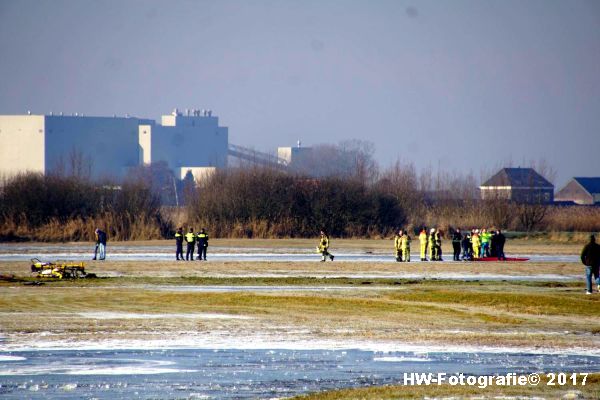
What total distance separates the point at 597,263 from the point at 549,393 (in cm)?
1639

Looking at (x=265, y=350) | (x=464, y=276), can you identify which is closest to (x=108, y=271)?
(x=464, y=276)

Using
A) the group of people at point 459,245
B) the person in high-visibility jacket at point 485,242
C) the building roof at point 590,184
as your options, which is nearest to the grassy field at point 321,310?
the group of people at point 459,245

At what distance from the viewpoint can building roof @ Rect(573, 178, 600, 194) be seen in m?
151

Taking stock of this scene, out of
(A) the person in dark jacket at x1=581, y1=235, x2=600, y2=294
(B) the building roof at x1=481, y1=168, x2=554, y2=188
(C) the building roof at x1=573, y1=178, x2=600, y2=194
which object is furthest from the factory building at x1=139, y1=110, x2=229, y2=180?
(A) the person in dark jacket at x1=581, y1=235, x2=600, y2=294

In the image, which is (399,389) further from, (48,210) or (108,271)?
(48,210)

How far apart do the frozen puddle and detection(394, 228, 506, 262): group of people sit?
27.2 m

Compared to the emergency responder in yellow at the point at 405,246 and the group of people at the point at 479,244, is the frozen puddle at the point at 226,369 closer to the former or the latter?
the emergency responder in yellow at the point at 405,246

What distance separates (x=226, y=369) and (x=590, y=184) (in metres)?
141

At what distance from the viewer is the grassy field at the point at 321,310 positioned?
22.7 m

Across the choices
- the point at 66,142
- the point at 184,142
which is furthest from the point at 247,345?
the point at 184,142

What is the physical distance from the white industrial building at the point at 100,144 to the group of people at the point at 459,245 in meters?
84.5

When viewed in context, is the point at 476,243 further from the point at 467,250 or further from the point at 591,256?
the point at 591,256

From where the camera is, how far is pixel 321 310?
28078 mm

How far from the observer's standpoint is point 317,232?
75.9m
